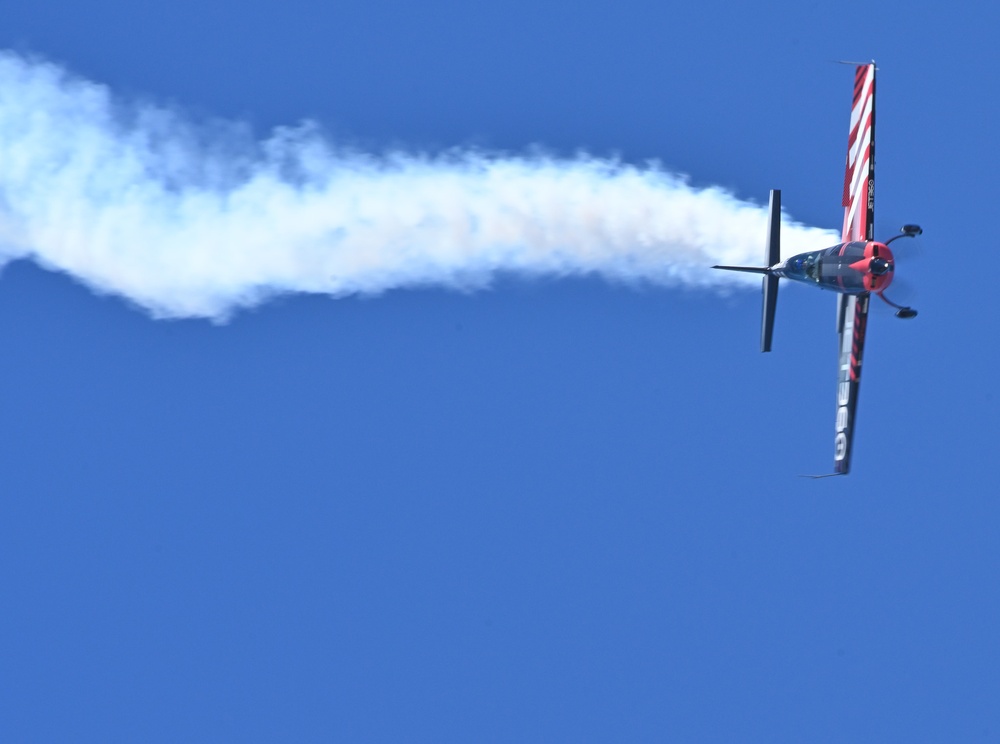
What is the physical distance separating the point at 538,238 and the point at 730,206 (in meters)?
6.50

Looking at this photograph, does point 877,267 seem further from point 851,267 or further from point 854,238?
point 854,238

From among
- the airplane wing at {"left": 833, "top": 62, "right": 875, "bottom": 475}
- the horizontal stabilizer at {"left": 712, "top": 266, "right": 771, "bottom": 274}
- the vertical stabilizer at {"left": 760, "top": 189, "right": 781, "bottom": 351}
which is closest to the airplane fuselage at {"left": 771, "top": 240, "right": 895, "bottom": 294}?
the horizontal stabilizer at {"left": 712, "top": 266, "right": 771, "bottom": 274}

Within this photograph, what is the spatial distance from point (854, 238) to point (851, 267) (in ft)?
8.25

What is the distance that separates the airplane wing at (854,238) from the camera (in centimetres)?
4922

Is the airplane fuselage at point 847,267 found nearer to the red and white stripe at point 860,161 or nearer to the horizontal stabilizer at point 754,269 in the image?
the horizontal stabilizer at point 754,269

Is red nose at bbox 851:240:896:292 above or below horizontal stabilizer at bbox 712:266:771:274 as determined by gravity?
below

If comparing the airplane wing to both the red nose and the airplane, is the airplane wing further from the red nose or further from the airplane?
the red nose

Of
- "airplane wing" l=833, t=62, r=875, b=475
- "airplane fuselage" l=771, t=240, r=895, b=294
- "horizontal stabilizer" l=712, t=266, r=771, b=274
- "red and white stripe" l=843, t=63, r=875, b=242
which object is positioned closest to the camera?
"airplane fuselage" l=771, t=240, r=895, b=294

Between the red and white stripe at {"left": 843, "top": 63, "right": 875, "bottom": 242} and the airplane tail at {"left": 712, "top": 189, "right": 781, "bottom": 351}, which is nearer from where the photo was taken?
the airplane tail at {"left": 712, "top": 189, "right": 781, "bottom": 351}

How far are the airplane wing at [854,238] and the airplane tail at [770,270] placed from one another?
2.21 m

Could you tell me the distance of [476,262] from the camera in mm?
50594

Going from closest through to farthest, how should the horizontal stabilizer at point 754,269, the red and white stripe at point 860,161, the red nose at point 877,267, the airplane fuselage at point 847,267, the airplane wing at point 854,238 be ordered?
the red nose at point 877,267, the airplane fuselage at point 847,267, the horizontal stabilizer at point 754,269, the airplane wing at point 854,238, the red and white stripe at point 860,161

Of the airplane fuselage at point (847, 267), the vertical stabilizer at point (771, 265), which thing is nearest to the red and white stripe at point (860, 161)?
the airplane fuselage at point (847, 267)

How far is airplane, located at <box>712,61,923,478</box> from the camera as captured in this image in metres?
47.1
